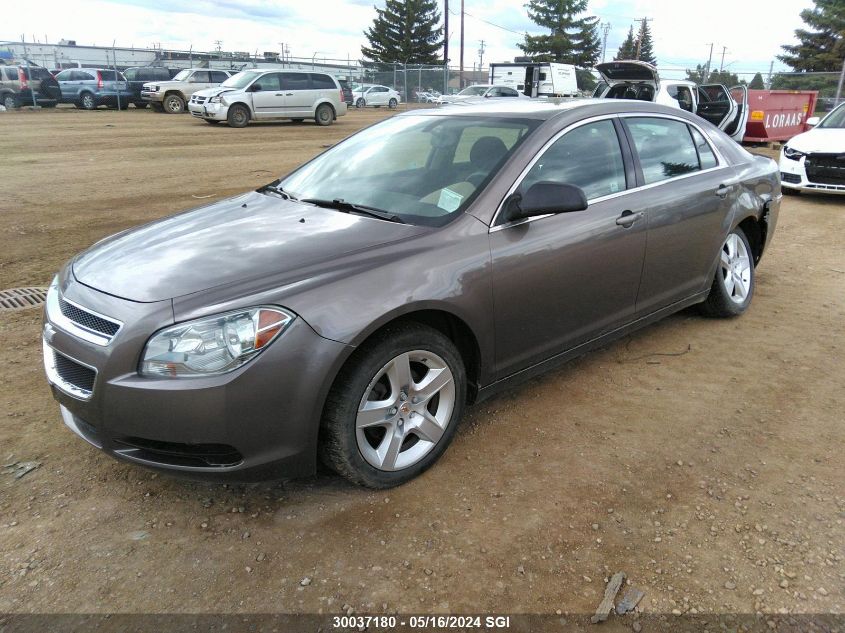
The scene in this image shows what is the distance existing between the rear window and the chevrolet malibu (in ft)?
60.1

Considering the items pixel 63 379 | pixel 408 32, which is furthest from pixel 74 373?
pixel 408 32

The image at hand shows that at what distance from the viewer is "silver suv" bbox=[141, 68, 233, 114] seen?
24.0 m

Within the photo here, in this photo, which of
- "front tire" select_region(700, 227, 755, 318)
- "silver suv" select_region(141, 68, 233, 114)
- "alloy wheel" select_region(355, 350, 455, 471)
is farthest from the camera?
"silver suv" select_region(141, 68, 233, 114)

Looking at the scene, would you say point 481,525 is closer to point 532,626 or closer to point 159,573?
point 532,626

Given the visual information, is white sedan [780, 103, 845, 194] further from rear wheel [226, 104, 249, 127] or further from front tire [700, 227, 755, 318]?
rear wheel [226, 104, 249, 127]

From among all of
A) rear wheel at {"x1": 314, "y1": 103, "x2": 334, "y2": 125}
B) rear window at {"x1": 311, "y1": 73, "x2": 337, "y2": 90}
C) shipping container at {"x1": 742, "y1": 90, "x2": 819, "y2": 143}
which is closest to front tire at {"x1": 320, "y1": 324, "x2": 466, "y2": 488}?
shipping container at {"x1": 742, "y1": 90, "x2": 819, "y2": 143}

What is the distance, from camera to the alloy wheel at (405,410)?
9.00 feet

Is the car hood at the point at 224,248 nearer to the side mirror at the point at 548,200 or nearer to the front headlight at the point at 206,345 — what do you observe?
the front headlight at the point at 206,345

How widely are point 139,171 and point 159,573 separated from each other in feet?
33.6

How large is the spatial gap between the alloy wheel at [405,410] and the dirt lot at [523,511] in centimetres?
17

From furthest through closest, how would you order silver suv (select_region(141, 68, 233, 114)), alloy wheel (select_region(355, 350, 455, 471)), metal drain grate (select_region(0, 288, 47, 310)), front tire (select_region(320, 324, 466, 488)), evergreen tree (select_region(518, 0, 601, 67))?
1. evergreen tree (select_region(518, 0, 601, 67))
2. silver suv (select_region(141, 68, 233, 114))
3. metal drain grate (select_region(0, 288, 47, 310))
4. alloy wheel (select_region(355, 350, 455, 471))
5. front tire (select_region(320, 324, 466, 488))

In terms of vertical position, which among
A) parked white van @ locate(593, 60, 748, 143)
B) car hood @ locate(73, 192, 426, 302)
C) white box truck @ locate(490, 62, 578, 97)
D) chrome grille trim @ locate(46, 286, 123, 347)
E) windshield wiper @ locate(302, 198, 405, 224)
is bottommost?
chrome grille trim @ locate(46, 286, 123, 347)

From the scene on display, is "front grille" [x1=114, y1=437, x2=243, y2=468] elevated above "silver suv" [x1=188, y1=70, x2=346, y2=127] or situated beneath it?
situated beneath

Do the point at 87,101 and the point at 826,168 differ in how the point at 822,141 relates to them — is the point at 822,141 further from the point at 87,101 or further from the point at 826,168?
the point at 87,101
